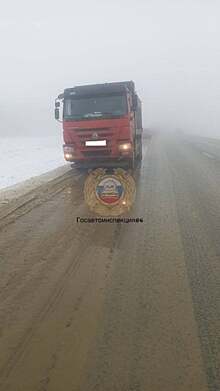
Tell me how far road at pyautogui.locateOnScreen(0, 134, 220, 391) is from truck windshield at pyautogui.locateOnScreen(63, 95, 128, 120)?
241 inches

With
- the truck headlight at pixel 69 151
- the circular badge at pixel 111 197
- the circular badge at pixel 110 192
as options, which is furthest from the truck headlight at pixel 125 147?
the circular badge at pixel 110 192

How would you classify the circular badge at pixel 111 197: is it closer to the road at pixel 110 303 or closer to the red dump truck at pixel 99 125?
the road at pixel 110 303

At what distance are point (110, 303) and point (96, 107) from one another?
404 inches

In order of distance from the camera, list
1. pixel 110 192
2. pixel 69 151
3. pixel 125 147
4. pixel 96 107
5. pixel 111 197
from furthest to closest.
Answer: pixel 69 151, pixel 96 107, pixel 125 147, pixel 110 192, pixel 111 197

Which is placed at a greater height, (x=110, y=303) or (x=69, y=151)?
(x=69, y=151)

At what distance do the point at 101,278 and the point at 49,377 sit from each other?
1.89 meters

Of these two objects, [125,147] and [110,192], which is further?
[125,147]

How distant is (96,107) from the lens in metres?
13.7

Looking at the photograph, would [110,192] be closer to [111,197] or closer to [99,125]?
[111,197]

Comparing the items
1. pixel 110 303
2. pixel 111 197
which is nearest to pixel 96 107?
pixel 111 197

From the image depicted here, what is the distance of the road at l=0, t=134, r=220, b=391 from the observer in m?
3.11

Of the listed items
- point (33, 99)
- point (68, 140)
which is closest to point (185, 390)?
point (68, 140)

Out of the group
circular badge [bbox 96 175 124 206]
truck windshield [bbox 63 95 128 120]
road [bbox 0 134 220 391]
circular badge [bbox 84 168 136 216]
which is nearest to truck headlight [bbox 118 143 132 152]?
truck windshield [bbox 63 95 128 120]

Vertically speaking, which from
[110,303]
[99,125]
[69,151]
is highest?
[99,125]
